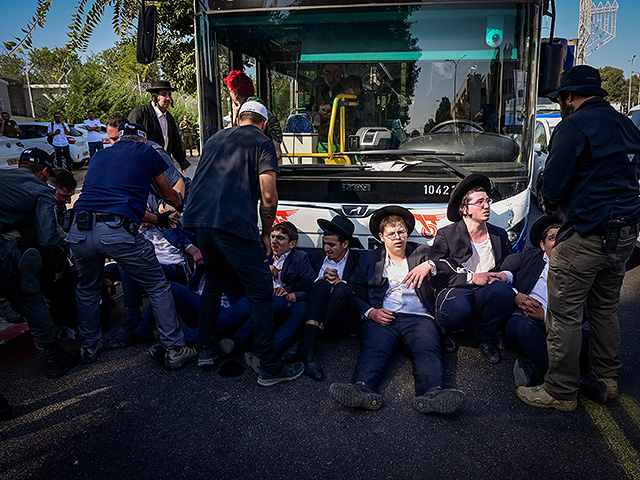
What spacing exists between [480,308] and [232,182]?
2.06m

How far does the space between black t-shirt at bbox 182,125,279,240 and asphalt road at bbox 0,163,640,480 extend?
114 centimetres

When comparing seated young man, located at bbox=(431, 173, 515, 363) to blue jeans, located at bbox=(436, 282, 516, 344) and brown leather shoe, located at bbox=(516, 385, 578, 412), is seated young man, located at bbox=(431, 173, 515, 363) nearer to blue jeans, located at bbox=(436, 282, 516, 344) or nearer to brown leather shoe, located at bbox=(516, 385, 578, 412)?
blue jeans, located at bbox=(436, 282, 516, 344)

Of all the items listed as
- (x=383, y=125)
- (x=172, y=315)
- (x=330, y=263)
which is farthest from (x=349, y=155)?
(x=172, y=315)

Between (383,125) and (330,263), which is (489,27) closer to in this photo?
(383,125)

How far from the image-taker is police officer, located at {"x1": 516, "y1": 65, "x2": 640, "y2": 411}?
2.84m

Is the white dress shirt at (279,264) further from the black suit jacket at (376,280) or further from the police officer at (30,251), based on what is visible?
the police officer at (30,251)

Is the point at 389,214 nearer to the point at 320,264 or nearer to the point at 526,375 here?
the point at 320,264

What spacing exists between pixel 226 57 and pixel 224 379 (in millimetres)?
2946

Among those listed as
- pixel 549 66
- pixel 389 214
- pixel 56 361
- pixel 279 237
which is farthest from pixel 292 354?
pixel 549 66

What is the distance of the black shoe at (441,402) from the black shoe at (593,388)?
34.4 inches

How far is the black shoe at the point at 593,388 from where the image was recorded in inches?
123

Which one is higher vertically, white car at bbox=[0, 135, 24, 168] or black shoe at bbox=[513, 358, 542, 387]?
white car at bbox=[0, 135, 24, 168]

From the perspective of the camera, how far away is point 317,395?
336cm

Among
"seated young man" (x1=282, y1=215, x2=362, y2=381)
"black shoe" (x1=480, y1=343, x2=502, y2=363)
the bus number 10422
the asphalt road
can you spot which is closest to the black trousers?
"seated young man" (x1=282, y1=215, x2=362, y2=381)
